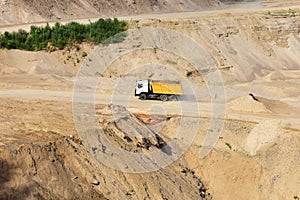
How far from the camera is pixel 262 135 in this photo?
26469 mm

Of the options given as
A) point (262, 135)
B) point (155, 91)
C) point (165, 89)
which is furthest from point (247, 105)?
point (155, 91)

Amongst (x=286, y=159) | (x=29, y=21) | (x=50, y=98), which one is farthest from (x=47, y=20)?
(x=286, y=159)

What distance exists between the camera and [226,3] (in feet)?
240

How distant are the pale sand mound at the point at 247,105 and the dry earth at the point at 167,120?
0.07 m

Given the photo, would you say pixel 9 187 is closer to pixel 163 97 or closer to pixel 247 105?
pixel 163 97

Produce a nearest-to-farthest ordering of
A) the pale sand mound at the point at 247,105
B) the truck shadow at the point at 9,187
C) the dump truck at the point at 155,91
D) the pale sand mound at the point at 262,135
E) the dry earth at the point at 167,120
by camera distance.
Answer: the truck shadow at the point at 9,187
the dry earth at the point at 167,120
the pale sand mound at the point at 262,135
the dump truck at the point at 155,91
the pale sand mound at the point at 247,105

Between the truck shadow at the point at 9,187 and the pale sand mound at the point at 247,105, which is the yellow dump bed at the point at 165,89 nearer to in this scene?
the pale sand mound at the point at 247,105

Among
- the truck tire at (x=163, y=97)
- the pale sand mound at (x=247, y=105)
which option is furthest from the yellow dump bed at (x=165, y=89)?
the pale sand mound at (x=247, y=105)

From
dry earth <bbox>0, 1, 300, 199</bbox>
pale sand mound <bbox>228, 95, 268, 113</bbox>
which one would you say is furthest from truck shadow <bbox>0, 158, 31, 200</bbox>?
pale sand mound <bbox>228, 95, 268, 113</bbox>

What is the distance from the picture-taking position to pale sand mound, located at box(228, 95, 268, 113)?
31625 mm

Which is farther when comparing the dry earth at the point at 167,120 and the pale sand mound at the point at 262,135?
the pale sand mound at the point at 262,135

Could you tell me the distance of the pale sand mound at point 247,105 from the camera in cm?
3162

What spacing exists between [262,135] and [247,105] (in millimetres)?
5673

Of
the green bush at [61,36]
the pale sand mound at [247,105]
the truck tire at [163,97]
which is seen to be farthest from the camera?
the green bush at [61,36]
